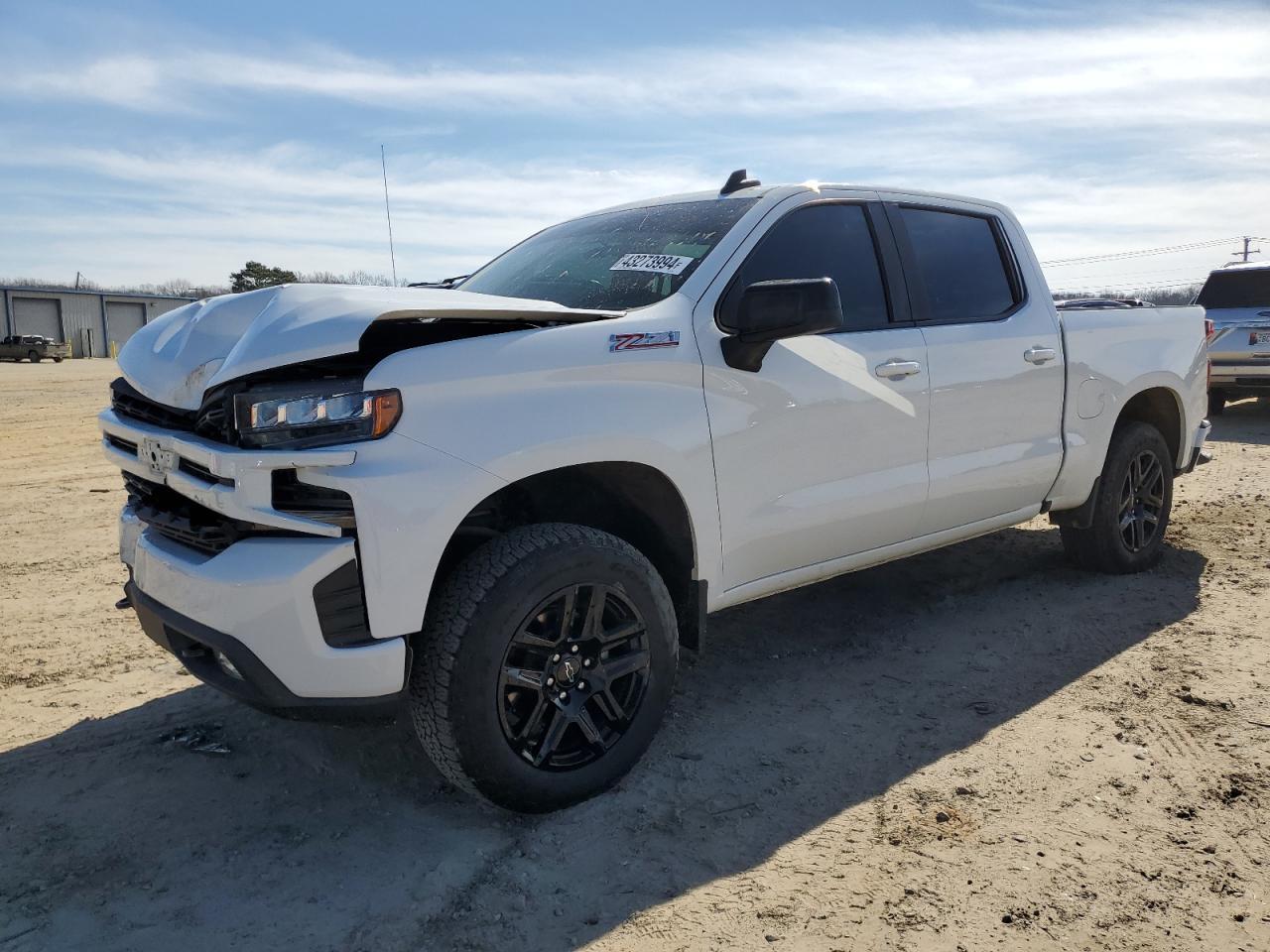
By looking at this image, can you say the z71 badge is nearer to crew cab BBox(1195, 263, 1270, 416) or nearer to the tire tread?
the tire tread

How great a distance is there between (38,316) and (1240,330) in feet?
197

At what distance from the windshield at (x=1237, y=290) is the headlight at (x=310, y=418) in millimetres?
12613

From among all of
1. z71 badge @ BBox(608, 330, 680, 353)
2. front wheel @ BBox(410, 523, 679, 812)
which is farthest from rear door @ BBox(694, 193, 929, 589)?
front wheel @ BBox(410, 523, 679, 812)

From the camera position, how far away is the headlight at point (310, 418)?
2568mm

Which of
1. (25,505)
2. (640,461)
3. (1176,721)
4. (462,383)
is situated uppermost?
(462,383)

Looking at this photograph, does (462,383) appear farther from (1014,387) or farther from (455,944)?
(1014,387)

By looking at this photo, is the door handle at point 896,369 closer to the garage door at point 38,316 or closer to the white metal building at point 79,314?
the white metal building at point 79,314

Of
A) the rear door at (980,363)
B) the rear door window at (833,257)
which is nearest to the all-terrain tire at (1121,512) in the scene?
the rear door at (980,363)

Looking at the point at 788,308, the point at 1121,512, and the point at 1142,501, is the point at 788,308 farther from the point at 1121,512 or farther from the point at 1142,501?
the point at 1142,501

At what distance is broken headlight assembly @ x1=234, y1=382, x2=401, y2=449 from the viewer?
8.43 ft

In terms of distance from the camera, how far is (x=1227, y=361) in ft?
38.8

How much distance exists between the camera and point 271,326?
2648 millimetres

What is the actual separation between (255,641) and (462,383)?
861mm

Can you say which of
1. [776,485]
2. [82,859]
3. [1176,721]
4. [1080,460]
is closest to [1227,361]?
Result: [1080,460]
